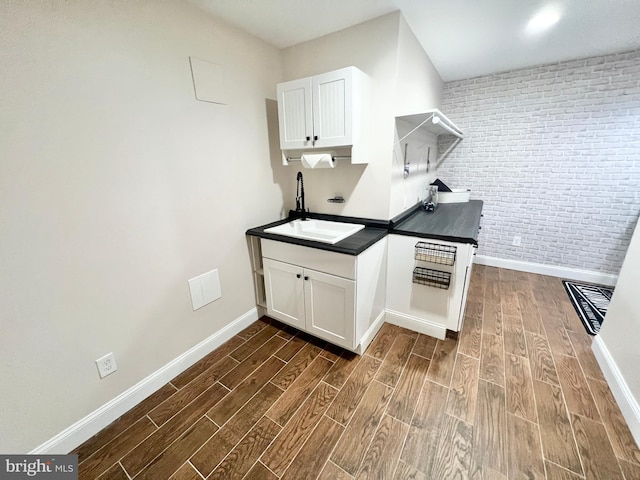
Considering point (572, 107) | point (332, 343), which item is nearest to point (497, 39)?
point (572, 107)

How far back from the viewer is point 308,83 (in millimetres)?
1869

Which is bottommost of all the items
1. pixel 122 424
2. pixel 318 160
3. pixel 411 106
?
pixel 122 424

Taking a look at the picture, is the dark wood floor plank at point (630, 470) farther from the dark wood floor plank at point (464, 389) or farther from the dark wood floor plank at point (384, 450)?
the dark wood floor plank at point (384, 450)

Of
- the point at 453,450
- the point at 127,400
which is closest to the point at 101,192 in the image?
the point at 127,400

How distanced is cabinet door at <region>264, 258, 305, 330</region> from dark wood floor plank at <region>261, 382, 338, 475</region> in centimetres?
57

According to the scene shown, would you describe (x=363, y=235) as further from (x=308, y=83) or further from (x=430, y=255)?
(x=308, y=83)

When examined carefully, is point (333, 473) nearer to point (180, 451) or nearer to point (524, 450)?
point (180, 451)

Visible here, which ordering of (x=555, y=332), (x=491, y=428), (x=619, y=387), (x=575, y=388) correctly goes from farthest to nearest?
1. (x=555, y=332)
2. (x=575, y=388)
3. (x=619, y=387)
4. (x=491, y=428)

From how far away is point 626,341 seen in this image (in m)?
1.54

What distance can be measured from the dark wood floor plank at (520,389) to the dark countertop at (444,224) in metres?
0.92

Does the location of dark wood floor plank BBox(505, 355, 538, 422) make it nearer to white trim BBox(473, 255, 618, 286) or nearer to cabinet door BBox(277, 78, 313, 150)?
white trim BBox(473, 255, 618, 286)

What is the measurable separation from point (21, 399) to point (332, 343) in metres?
1.72

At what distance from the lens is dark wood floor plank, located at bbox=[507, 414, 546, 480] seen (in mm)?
1182

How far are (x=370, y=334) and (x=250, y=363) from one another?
3.15 feet
